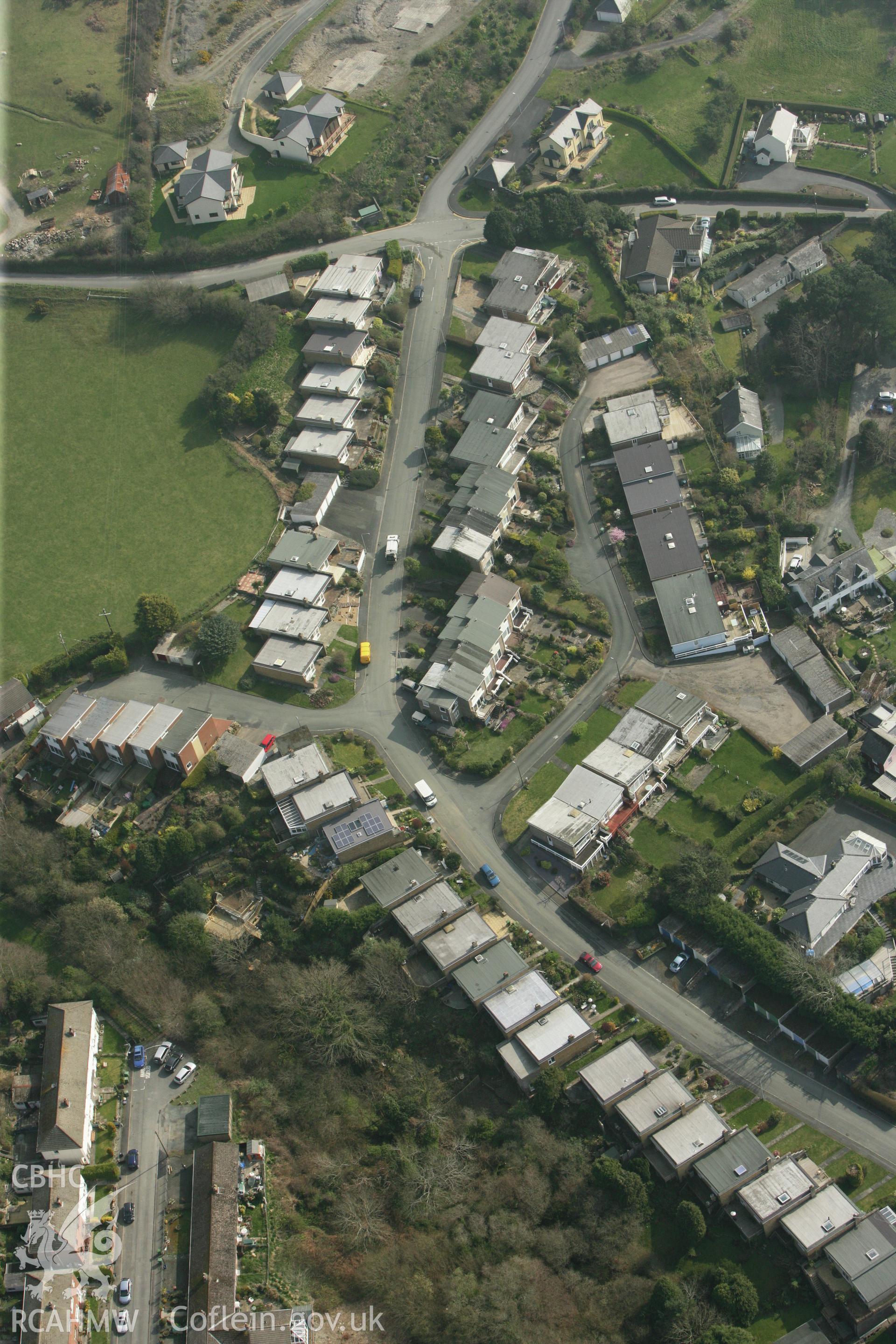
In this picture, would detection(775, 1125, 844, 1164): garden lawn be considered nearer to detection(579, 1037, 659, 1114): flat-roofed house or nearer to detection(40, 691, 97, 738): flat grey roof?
detection(579, 1037, 659, 1114): flat-roofed house

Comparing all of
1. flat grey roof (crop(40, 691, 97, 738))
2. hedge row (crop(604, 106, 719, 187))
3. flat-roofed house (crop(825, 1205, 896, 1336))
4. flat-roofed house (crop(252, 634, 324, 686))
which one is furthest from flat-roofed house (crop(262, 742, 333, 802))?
hedge row (crop(604, 106, 719, 187))

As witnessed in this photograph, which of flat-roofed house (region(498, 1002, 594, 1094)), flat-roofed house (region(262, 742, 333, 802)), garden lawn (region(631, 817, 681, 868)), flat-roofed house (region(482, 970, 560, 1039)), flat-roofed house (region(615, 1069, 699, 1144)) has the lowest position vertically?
flat-roofed house (region(615, 1069, 699, 1144))

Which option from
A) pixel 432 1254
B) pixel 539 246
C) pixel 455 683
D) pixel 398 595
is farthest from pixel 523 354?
pixel 432 1254

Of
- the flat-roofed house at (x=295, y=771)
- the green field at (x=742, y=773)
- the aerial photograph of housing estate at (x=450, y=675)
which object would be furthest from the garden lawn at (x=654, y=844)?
the flat-roofed house at (x=295, y=771)

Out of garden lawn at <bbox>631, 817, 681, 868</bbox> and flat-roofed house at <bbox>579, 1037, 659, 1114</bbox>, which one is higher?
garden lawn at <bbox>631, 817, 681, 868</bbox>

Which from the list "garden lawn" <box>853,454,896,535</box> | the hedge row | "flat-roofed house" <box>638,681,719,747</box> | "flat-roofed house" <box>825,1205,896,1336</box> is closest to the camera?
"flat-roofed house" <box>825,1205,896,1336</box>

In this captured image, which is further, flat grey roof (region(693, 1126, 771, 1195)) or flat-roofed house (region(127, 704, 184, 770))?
flat-roofed house (region(127, 704, 184, 770))

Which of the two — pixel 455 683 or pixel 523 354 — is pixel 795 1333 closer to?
pixel 455 683

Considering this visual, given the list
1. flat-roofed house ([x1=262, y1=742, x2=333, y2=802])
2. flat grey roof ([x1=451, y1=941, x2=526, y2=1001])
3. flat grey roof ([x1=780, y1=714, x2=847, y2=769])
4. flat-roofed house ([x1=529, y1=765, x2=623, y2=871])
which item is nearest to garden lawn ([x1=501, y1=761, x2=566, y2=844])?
flat-roofed house ([x1=529, y1=765, x2=623, y2=871])

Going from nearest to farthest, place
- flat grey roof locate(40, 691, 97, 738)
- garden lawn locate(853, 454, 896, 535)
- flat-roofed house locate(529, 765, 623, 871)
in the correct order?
1. flat-roofed house locate(529, 765, 623, 871)
2. flat grey roof locate(40, 691, 97, 738)
3. garden lawn locate(853, 454, 896, 535)
